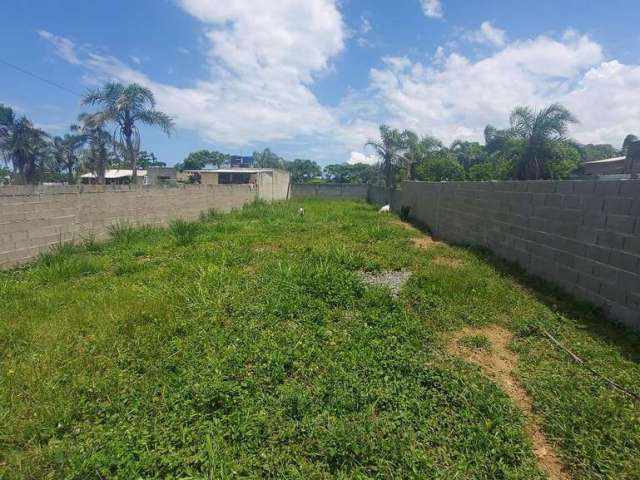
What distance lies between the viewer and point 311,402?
2.08 metres

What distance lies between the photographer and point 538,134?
12680 mm

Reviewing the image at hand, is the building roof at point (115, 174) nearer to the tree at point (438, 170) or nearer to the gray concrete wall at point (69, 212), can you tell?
the tree at point (438, 170)

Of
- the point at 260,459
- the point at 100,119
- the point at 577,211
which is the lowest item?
the point at 260,459

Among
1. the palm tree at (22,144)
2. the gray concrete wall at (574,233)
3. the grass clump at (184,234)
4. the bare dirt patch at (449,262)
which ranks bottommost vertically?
the bare dirt patch at (449,262)

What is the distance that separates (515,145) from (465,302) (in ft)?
41.3

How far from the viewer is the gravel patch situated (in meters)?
4.19

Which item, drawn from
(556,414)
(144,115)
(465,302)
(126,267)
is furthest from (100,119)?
(556,414)

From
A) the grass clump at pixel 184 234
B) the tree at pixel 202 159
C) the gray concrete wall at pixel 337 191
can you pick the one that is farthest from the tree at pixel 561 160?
the tree at pixel 202 159

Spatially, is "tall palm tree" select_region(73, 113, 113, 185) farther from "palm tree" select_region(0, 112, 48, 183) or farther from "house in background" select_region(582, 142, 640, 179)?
"house in background" select_region(582, 142, 640, 179)

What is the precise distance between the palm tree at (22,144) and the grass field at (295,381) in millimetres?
22574

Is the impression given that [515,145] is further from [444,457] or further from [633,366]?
[444,457]

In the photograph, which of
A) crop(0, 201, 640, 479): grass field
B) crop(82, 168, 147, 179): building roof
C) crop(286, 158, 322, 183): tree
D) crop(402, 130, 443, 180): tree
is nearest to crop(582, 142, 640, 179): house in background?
crop(402, 130, 443, 180): tree

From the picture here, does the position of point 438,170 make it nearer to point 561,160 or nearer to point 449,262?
point 561,160

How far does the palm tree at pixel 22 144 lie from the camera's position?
19.9m
